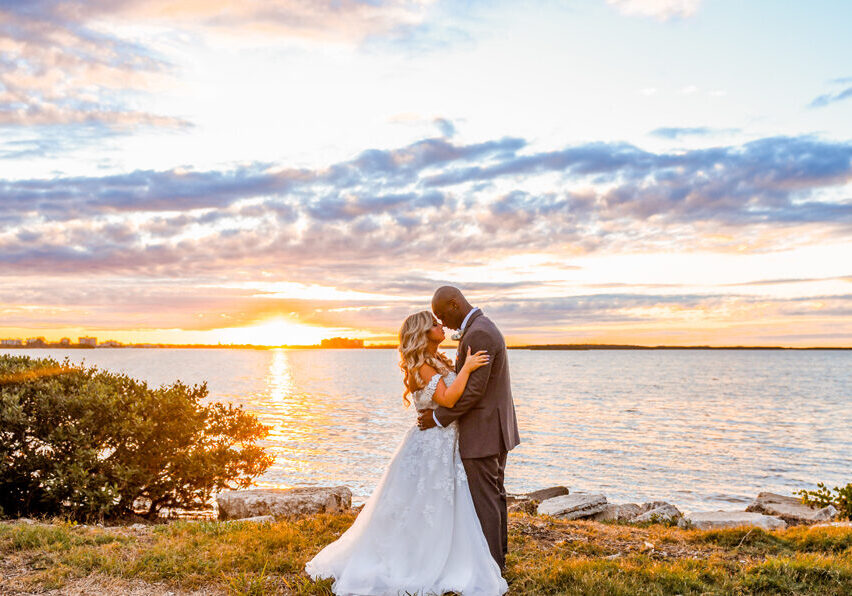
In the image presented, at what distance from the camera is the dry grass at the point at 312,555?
279 inches

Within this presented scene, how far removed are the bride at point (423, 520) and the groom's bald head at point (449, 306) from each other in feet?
0.33

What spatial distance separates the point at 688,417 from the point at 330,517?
4226cm

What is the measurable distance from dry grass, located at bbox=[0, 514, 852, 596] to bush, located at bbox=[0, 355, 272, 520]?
221 cm

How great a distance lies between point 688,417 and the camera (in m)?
46.7

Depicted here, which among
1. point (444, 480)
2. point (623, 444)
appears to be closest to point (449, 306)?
point (444, 480)

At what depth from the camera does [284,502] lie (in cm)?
1116

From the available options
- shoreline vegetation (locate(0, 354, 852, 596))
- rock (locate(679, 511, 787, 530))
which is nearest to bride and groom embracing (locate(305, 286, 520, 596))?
shoreline vegetation (locate(0, 354, 852, 596))

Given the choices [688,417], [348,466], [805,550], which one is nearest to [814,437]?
[688,417]

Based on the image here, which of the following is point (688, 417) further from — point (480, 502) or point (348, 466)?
point (480, 502)

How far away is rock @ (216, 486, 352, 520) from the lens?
1111 centimetres

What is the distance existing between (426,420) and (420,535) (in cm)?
120

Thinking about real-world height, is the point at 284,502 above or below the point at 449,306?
below

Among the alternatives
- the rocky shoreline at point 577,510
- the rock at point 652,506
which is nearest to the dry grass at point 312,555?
the rocky shoreline at point 577,510

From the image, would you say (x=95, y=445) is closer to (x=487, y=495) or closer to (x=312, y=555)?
(x=312, y=555)
